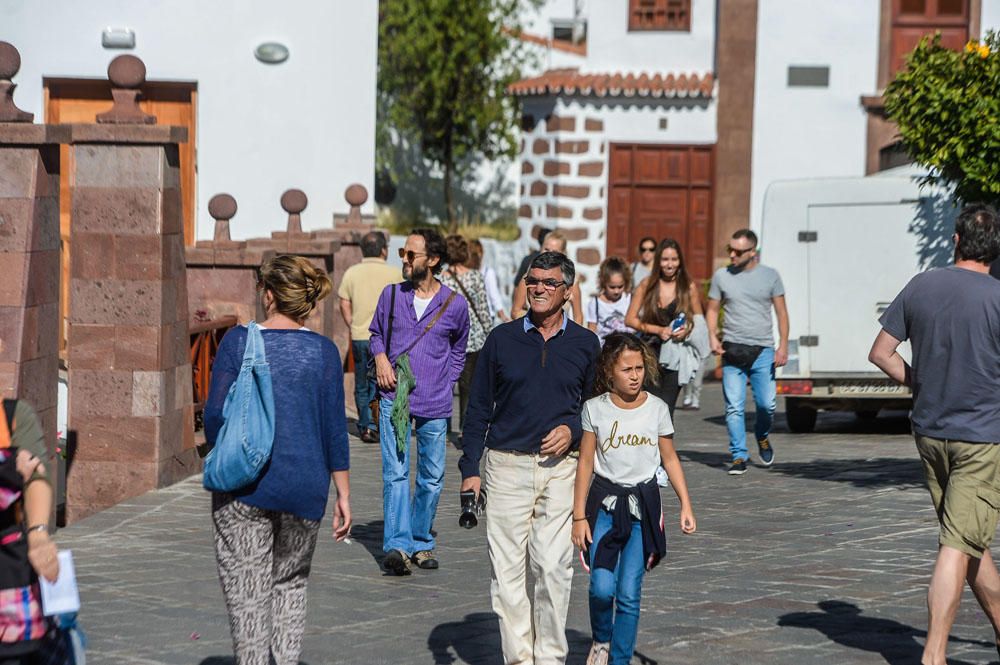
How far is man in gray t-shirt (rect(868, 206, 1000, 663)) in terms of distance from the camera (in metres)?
7.29

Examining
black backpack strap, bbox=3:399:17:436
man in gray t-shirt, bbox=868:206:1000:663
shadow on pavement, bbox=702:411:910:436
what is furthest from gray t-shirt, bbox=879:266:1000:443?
shadow on pavement, bbox=702:411:910:436

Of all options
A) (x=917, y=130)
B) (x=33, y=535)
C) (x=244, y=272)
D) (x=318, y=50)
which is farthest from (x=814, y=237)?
(x=33, y=535)

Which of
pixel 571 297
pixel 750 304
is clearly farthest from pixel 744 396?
pixel 571 297

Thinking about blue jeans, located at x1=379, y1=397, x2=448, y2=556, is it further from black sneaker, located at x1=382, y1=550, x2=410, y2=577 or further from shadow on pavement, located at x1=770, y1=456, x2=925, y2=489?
shadow on pavement, located at x1=770, y1=456, x2=925, y2=489

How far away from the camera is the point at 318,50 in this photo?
20172 millimetres

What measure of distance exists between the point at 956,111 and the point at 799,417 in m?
4.22

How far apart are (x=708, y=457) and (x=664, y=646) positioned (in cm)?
708

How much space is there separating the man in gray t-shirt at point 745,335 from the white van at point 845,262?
8.04 feet

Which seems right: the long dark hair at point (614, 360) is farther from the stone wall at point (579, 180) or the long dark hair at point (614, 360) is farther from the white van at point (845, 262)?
the stone wall at point (579, 180)

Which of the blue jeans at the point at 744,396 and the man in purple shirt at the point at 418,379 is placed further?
the blue jeans at the point at 744,396

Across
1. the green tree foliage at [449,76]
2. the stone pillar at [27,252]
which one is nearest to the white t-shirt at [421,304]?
the stone pillar at [27,252]

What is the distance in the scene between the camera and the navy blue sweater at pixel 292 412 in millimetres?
6387

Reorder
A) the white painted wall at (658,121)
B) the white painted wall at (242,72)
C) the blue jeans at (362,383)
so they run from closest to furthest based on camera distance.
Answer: the blue jeans at (362,383), the white painted wall at (242,72), the white painted wall at (658,121)

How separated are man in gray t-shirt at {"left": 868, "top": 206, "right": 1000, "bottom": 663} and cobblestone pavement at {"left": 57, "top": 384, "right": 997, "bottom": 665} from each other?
0.51 metres
